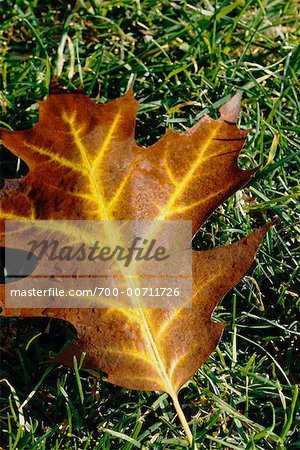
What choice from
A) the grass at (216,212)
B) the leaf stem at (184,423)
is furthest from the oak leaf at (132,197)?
the grass at (216,212)

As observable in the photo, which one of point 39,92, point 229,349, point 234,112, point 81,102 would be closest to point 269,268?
point 229,349

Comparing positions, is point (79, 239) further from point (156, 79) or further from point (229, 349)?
point (156, 79)

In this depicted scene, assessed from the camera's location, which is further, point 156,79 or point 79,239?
point 156,79

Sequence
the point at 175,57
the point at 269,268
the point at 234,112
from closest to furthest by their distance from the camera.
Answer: the point at 234,112 → the point at 269,268 → the point at 175,57
